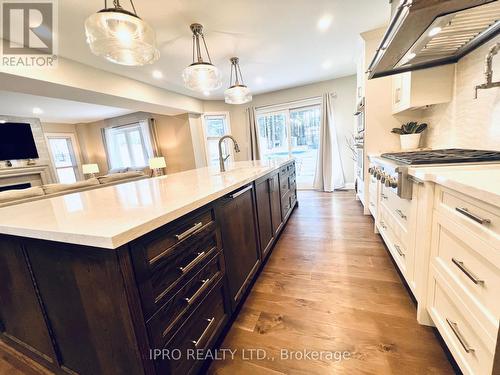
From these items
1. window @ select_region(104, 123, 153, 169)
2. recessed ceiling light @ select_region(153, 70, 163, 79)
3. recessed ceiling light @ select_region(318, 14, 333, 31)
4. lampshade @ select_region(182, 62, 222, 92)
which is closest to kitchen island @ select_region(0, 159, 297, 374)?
lampshade @ select_region(182, 62, 222, 92)

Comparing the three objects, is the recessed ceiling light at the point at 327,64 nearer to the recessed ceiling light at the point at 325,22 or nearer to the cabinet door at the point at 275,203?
the recessed ceiling light at the point at 325,22

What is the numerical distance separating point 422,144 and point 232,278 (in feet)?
8.31

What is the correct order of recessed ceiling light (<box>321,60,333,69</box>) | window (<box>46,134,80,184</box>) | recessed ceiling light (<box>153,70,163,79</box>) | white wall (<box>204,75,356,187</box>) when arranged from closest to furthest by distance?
recessed ceiling light (<box>153,70,163,79</box>) < recessed ceiling light (<box>321,60,333,69</box>) < white wall (<box>204,75,356,187</box>) < window (<box>46,134,80,184</box>)

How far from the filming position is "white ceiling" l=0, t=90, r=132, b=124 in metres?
3.75

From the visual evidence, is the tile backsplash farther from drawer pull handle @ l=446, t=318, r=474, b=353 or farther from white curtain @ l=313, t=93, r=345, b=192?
white curtain @ l=313, t=93, r=345, b=192

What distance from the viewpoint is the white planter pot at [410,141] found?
7.45 feet

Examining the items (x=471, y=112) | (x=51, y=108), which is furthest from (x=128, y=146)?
(x=471, y=112)

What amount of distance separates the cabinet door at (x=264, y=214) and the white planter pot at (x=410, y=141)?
163 centimetres

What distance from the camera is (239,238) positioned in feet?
4.59

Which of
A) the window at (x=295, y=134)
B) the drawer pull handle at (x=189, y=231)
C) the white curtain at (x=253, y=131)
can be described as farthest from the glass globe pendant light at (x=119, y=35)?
the window at (x=295, y=134)

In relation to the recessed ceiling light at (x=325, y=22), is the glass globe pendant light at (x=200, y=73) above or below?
below

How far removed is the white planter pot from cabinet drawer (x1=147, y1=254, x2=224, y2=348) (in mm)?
2398

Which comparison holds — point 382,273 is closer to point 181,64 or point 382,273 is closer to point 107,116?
point 181,64

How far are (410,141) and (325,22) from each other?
1646 millimetres
